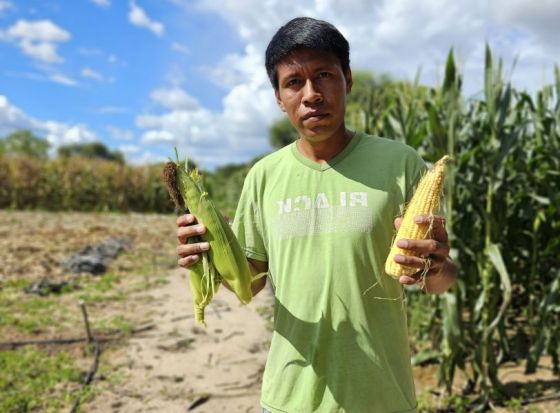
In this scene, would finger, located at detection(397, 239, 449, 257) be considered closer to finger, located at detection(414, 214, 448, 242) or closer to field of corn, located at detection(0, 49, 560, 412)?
finger, located at detection(414, 214, 448, 242)

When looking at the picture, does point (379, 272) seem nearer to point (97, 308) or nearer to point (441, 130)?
point (441, 130)

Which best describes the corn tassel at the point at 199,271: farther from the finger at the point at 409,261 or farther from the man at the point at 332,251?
the finger at the point at 409,261

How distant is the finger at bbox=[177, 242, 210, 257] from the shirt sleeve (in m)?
0.20

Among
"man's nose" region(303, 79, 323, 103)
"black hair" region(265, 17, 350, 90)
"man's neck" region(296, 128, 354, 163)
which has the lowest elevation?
"man's neck" region(296, 128, 354, 163)

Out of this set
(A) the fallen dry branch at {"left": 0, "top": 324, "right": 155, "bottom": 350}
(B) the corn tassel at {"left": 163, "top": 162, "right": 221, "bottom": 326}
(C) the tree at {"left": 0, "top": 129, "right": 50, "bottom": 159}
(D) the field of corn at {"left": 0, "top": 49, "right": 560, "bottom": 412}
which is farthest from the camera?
(C) the tree at {"left": 0, "top": 129, "right": 50, "bottom": 159}

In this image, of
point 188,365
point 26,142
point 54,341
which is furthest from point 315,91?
point 26,142

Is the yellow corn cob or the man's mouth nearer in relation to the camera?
the yellow corn cob

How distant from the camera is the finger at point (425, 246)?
1.22 metres

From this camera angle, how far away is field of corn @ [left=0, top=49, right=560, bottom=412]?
345 cm

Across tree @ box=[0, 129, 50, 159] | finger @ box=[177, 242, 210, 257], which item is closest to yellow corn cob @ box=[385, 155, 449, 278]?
finger @ box=[177, 242, 210, 257]

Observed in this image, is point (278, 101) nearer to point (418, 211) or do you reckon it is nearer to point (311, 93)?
point (311, 93)

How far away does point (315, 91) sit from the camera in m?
1.45

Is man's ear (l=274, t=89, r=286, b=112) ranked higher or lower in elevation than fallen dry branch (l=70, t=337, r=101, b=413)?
higher

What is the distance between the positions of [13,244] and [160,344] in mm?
6491
